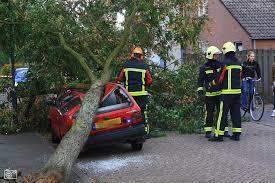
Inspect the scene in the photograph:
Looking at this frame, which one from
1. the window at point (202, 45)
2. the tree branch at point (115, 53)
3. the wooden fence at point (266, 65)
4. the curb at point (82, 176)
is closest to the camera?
the curb at point (82, 176)

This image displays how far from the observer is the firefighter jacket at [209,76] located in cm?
1082

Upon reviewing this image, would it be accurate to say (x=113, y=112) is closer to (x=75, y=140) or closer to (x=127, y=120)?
(x=127, y=120)

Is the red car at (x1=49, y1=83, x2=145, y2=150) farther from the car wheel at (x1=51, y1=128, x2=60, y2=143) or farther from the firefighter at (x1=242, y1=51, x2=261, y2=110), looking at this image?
the firefighter at (x1=242, y1=51, x2=261, y2=110)

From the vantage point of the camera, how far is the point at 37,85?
519 inches

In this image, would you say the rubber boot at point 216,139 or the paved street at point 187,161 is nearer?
the paved street at point 187,161

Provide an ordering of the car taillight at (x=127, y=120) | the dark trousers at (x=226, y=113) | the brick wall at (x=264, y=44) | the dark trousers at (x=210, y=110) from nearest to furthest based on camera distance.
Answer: the car taillight at (x=127, y=120), the dark trousers at (x=226, y=113), the dark trousers at (x=210, y=110), the brick wall at (x=264, y=44)

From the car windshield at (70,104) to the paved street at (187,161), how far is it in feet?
3.23

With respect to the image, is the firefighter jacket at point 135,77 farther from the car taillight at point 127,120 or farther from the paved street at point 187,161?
the car taillight at point 127,120

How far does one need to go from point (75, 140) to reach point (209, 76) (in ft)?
14.2

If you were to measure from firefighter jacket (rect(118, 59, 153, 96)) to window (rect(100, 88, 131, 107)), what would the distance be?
2.84 ft

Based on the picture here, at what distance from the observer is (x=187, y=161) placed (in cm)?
866

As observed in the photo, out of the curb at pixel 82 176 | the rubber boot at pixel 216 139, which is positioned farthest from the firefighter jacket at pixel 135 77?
the curb at pixel 82 176

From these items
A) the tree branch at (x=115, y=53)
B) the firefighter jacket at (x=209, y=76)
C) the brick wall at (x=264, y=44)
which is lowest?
the firefighter jacket at (x=209, y=76)

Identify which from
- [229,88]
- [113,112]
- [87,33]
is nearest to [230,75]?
[229,88]
